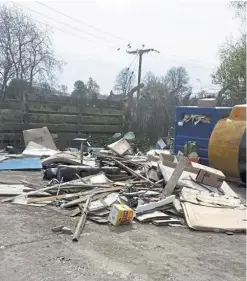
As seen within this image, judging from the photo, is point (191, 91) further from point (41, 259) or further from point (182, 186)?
point (41, 259)

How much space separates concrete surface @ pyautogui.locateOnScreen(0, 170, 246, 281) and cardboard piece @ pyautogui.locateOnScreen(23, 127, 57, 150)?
647cm

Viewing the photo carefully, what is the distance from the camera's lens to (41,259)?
326 cm

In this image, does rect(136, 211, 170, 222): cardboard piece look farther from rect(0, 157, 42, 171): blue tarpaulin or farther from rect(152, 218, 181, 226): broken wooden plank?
rect(0, 157, 42, 171): blue tarpaulin

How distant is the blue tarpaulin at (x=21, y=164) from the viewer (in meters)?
8.21

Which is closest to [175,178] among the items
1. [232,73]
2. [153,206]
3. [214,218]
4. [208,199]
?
[208,199]

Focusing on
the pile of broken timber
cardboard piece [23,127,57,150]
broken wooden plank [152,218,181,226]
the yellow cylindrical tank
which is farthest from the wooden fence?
broken wooden plank [152,218,181,226]

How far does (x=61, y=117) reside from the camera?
1212 cm

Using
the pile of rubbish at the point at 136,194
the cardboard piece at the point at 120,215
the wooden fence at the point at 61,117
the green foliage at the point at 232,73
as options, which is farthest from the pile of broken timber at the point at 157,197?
the green foliage at the point at 232,73

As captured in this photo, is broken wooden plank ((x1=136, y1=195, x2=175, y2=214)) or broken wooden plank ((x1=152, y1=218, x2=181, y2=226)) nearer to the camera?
broken wooden plank ((x1=152, y1=218, x2=181, y2=226))

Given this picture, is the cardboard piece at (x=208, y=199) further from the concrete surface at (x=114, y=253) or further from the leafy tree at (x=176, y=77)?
the leafy tree at (x=176, y=77)

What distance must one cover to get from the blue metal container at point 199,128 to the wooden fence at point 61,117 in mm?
4228

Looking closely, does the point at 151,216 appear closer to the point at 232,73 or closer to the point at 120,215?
the point at 120,215

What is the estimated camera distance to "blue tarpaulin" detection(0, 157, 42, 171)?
821 cm

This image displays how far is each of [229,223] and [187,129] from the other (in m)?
4.72
